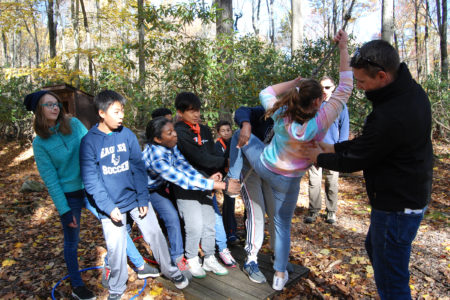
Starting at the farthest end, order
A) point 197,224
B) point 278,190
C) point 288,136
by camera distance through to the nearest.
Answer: point 197,224 → point 278,190 → point 288,136

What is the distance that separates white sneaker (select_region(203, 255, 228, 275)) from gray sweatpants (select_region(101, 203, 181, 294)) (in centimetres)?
32

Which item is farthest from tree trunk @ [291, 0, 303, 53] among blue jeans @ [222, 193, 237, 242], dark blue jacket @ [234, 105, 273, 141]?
dark blue jacket @ [234, 105, 273, 141]

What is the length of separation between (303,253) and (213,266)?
1.35 metres

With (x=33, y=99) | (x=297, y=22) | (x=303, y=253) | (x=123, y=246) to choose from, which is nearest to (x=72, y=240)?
(x=123, y=246)

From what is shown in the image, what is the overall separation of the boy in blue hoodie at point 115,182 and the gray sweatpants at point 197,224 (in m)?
0.28

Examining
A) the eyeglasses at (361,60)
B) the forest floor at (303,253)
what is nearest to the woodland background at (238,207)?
the forest floor at (303,253)

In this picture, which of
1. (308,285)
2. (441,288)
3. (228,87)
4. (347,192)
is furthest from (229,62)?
(441,288)

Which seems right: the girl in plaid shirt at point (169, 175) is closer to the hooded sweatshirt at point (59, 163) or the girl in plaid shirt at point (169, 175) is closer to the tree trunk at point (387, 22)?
the hooded sweatshirt at point (59, 163)

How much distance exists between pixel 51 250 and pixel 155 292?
2.18m

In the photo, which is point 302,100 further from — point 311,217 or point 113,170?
point 311,217

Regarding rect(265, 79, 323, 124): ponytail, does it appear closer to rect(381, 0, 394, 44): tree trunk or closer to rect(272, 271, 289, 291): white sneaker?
rect(272, 271, 289, 291): white sneaker

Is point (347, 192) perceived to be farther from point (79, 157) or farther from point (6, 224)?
point (6, 224)

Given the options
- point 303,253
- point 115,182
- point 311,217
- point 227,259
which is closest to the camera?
point 115,182

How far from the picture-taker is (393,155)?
1.89 m
